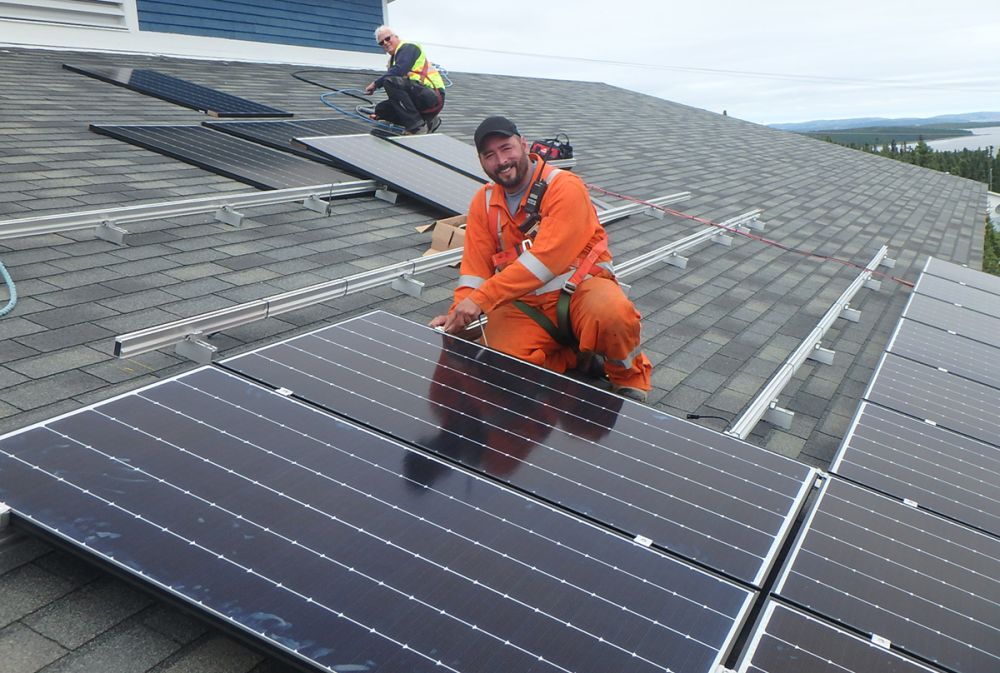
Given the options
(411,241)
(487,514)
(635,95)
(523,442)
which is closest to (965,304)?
(411,241)

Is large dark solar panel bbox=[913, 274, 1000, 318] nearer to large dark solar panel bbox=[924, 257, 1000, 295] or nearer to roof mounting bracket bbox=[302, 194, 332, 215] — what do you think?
large dark solar panel bbox=[924, 257, 1000, 295]

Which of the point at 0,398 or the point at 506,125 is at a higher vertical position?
the point at 506,125

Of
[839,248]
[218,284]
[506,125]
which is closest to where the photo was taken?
[506,125]

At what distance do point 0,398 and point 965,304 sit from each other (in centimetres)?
838

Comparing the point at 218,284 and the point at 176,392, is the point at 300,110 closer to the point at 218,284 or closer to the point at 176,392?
the point at 218,284

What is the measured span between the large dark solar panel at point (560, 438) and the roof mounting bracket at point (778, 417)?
1.34m

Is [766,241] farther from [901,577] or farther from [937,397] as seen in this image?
[901,577]

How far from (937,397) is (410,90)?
9228 mm

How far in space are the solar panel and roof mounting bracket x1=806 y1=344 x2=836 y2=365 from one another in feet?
14.5

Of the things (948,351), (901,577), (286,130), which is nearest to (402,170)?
(286,130)

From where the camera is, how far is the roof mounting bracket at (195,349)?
4570mm

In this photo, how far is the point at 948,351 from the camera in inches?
271

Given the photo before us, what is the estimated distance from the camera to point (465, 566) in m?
2.96

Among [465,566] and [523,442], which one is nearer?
[465,566]
